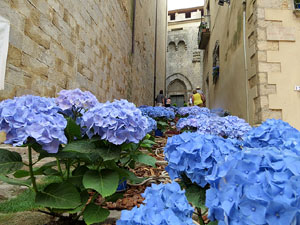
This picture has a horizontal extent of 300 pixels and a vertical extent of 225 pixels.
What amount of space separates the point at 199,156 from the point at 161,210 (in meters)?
0.46

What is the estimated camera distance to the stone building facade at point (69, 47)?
282 centimetres

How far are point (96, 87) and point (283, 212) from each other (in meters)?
5.17

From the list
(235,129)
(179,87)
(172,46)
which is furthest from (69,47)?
(172,46)

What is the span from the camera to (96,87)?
5320 millimetres

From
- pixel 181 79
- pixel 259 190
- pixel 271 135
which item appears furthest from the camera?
pixel 181 79

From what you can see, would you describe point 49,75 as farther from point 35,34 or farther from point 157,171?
point 157,171

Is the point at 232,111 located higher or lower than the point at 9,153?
higher

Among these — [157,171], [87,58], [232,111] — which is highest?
[87,58]

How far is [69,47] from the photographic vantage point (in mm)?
4055

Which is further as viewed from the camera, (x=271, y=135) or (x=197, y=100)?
(x=197, y=100)

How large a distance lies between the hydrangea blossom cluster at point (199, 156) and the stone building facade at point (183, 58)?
69.0 feet

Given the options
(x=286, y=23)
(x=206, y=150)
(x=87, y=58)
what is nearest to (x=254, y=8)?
(x=286, y=23)

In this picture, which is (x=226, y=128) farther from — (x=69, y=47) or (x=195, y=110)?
(x=69, y=47)

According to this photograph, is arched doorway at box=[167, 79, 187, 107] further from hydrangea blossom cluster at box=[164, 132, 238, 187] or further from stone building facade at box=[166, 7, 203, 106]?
hydrangea blossom cluster at box=[164, 132, 238, 187]
